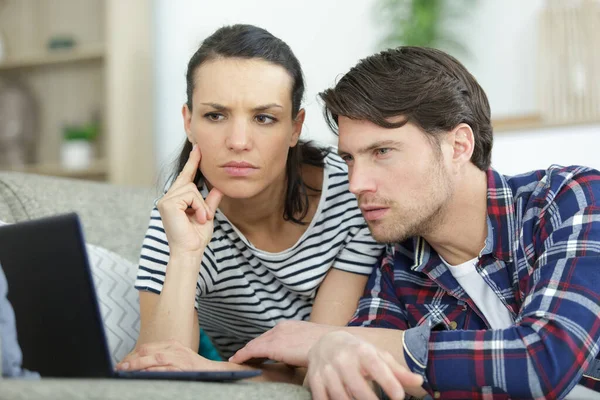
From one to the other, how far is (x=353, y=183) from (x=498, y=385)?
1.49 feet

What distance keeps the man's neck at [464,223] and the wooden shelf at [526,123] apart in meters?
1.17

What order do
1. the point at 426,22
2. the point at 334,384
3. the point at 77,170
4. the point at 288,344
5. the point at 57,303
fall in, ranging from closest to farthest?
the point at 57,303, the point at 334,384, the point at 288,344, the point at 426,22, the point at 77,170

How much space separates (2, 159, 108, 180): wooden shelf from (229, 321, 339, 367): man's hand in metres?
2.64

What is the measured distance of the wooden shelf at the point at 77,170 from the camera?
368 cm

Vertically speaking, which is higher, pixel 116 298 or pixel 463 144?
pixel 463 144

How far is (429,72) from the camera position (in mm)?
1389

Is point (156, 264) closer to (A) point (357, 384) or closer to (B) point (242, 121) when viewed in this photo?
(B) point (242, 121)

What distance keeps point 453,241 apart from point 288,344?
413mm

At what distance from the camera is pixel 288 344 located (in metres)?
1.16

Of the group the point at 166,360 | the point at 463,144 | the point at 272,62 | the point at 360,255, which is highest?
the point at 272,62

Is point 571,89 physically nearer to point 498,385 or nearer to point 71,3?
point 498,385

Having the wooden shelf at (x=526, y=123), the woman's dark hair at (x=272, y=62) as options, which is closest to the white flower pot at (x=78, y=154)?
the wooden shelf at (x=526, y=123)

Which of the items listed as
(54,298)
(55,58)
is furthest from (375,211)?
(55,58)

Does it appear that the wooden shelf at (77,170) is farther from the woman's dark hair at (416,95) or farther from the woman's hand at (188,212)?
the woman's dark hair at (416,95)
